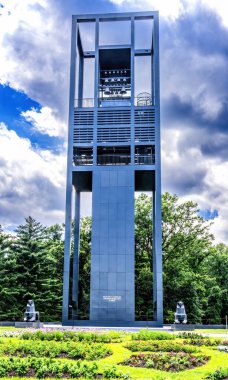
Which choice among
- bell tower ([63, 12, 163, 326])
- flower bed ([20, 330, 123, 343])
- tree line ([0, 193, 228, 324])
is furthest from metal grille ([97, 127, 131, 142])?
flower bed ([20, 330, 123, 343])

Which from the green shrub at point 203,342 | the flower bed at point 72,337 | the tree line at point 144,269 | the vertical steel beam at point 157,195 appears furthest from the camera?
the tree line at point 144,269

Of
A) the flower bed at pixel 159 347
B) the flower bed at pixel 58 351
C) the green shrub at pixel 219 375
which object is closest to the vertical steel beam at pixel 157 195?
the flower bed at pixel 159 347

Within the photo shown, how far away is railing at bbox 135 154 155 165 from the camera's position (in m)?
29.9

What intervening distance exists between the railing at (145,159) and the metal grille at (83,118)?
4.11m

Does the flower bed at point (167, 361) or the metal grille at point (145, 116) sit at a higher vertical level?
the metal grille at point (145, 116)

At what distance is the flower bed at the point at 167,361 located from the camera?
35.7 feet

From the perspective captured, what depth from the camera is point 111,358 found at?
12.1 metres

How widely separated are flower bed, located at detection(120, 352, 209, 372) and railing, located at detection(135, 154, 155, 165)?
1870 centimetres

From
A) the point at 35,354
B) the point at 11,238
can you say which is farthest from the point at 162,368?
the point at 11,238

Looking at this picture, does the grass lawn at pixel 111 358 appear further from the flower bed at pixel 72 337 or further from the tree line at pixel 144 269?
the tree line at pixel 144 269

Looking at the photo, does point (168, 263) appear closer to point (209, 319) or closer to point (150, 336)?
point (209, 319)

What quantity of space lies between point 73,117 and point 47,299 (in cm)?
1510

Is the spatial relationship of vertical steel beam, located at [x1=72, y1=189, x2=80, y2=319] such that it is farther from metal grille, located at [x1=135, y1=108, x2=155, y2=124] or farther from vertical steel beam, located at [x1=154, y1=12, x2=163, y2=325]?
metal grille, located at [x1=135, y1=108, x2=155, y2=124]

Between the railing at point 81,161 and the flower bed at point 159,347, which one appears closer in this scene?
the flower bed at point 159,347
